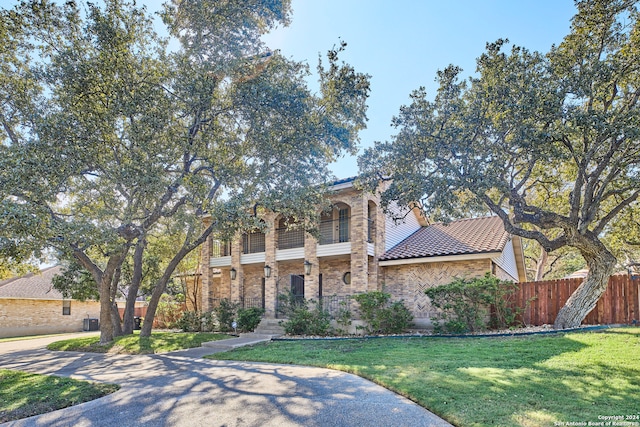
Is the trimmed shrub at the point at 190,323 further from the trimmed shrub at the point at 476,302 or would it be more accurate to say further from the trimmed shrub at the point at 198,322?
the trimmed shrub at the point at 476,302

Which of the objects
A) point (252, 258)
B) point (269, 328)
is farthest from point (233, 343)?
point (252, 258)

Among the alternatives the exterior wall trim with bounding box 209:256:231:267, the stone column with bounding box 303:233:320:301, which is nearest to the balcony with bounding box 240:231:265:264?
the exterior wall trim with bounding box 209:256:231:267

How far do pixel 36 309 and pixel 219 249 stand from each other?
14.1 meters

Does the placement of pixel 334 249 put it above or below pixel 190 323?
above

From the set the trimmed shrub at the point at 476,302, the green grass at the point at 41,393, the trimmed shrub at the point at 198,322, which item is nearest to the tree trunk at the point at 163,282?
the trimmed shrub at the point at 198,322

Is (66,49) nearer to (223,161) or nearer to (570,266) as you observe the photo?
(223,161)

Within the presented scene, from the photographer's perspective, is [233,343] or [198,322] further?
[198,322]

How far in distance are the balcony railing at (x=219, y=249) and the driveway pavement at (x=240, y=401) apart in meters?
12.4

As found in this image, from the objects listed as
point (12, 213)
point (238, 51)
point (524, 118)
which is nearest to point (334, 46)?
point (238, 51)

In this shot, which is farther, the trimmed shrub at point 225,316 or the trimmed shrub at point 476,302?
the trimmed shrub at point 225,316

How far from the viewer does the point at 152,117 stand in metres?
10.3

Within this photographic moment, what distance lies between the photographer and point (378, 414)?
487 centimetres

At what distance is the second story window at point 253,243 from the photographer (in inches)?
810

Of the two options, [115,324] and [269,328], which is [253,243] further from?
[115,324]
